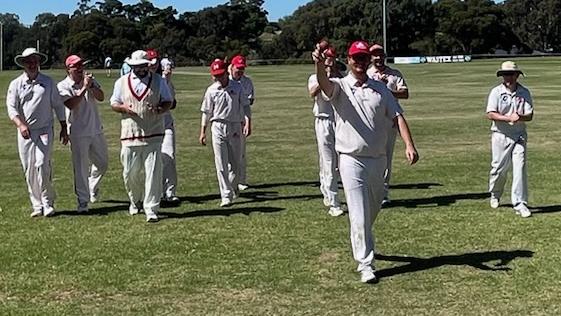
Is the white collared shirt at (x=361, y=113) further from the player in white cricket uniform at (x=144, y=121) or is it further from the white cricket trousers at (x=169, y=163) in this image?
the white cricket trousers at (x=169, y=163)

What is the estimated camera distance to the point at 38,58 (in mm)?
10859

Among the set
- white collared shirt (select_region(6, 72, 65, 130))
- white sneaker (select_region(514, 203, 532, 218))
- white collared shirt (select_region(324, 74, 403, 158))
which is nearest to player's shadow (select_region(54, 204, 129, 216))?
white collared shirt (select_region(6, 72, 65, 130))

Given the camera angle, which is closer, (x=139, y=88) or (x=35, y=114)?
(x=139, y=88)

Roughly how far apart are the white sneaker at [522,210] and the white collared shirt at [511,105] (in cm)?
86

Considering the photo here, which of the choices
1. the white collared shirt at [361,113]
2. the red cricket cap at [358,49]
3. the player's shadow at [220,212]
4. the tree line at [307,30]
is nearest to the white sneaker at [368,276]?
the white collared shirt at [361,113]

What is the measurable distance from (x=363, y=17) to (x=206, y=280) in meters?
120

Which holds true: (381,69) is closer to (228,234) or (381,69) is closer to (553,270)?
(228,234)

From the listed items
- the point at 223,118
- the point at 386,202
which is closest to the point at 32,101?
the point at 223,118

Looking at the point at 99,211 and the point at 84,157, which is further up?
the point at 84,157

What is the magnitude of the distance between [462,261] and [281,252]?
1.85m

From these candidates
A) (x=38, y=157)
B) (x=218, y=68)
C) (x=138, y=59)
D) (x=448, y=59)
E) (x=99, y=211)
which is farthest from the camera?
(x=448, y=59)

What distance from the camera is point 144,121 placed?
1055cm

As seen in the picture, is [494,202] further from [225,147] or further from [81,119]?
[81,119]

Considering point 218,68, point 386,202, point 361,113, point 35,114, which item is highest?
point 218,68
